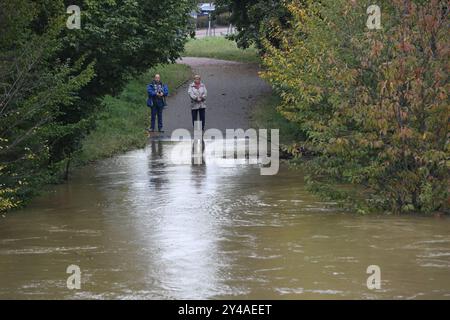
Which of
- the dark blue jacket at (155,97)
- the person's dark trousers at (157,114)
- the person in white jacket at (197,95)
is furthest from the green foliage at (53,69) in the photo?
the person's dark trousers at (157,114)

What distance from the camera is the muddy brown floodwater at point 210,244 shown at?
34.8 feet

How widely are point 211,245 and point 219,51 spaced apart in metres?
40.6

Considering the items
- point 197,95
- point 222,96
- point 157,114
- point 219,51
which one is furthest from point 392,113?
point 219,51

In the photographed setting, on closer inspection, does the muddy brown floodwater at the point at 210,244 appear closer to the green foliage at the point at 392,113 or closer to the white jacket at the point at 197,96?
the green foliage at the point at 392,113

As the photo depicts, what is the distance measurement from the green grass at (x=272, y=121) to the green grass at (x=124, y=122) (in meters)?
3.23

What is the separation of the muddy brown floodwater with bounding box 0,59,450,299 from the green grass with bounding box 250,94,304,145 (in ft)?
20.5

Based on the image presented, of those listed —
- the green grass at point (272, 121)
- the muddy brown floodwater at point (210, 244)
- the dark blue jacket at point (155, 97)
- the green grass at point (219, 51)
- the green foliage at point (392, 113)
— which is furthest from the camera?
the green grass at point (219, 51)

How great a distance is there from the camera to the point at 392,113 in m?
14.7

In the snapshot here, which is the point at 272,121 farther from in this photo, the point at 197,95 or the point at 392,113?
→ the point at 392,113

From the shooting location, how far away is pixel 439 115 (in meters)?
14.8

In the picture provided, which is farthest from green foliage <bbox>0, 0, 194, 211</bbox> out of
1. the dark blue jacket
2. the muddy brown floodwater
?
the dark blue jacket

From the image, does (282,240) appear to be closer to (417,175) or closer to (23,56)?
(417,175)

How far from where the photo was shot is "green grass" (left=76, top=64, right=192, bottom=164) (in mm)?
24000

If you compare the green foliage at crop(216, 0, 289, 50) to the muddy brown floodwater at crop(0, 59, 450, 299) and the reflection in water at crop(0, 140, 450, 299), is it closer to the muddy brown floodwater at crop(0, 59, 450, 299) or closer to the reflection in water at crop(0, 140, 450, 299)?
the muddy brown floodwater at crop(0, 59, 450, 299)
